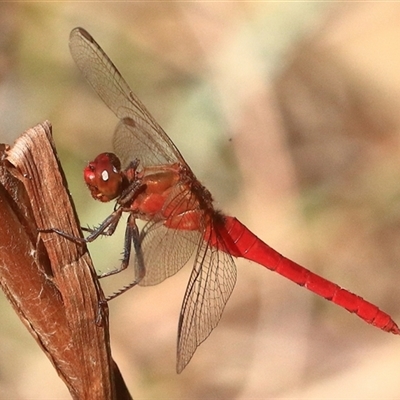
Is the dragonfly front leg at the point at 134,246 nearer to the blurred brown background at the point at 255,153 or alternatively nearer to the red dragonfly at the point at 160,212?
the red dragonfly at the point at 160,212

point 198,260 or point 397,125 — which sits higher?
point 397,125

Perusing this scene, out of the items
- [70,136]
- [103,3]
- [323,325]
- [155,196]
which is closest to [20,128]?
[70,136]

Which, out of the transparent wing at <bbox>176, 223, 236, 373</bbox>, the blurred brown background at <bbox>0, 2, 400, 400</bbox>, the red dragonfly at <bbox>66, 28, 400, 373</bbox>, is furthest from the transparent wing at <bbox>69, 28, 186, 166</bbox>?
the blurred brown background at <bbox>0, 2, 400, 400</bbox>

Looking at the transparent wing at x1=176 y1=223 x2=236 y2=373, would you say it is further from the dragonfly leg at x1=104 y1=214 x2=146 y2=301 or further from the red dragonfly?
the dragonfly leg at x1=104 y1=214 x2=146 y2=301

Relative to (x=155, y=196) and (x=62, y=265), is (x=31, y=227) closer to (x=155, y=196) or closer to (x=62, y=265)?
(x=62, y=265)

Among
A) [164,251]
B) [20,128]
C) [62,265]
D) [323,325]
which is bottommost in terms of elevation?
[62,265]

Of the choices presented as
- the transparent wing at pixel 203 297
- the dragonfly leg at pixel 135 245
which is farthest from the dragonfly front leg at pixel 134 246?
the transparent wing at pixel 203 297

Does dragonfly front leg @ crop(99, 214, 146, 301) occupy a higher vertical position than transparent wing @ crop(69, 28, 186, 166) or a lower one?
lower

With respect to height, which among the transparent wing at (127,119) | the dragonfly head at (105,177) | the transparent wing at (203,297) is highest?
the transparent wing at (127,119)
